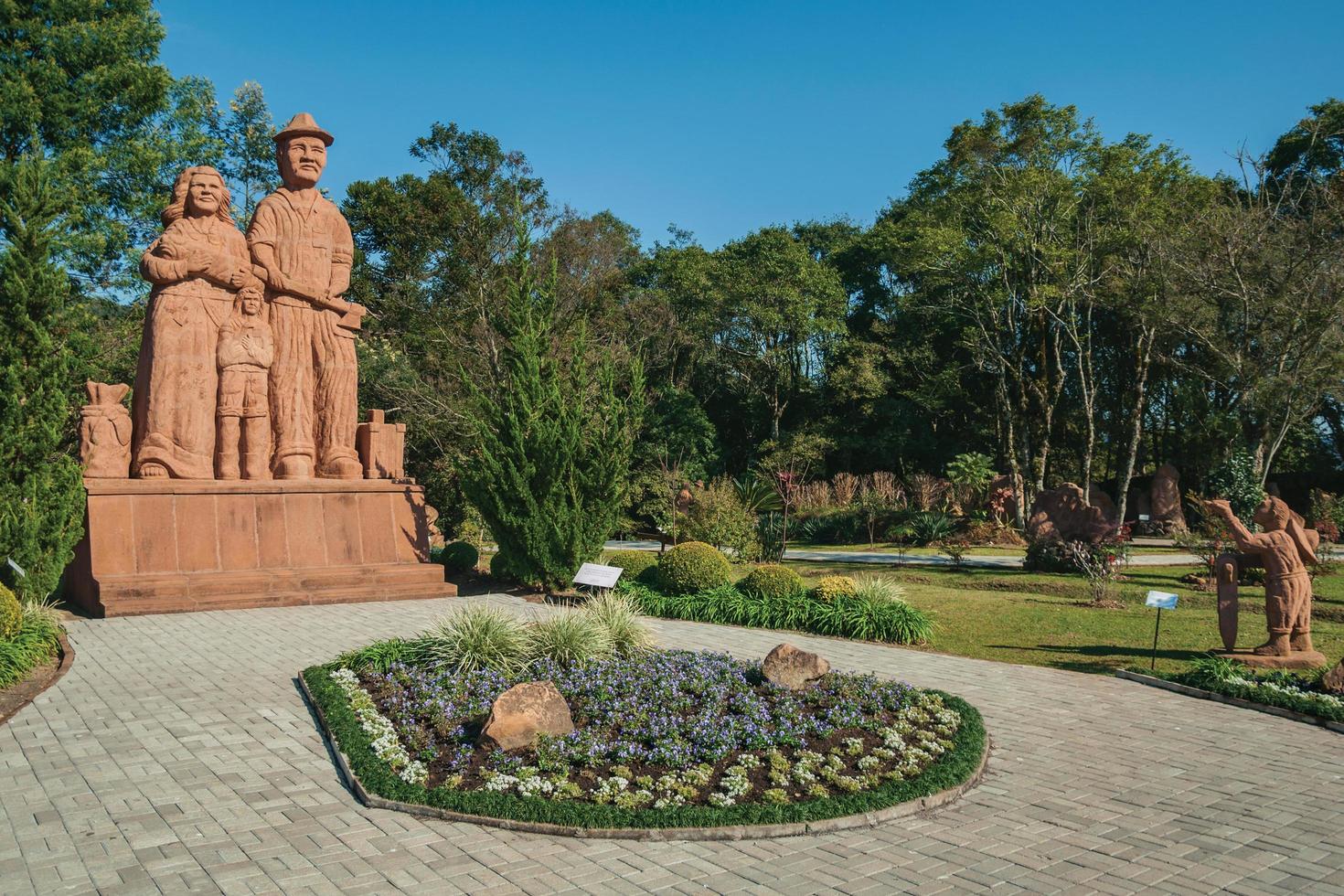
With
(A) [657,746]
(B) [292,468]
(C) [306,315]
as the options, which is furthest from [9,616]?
(A) [657,746]

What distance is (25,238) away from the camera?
11328mm

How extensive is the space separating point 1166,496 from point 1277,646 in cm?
2357

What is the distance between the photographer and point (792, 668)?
797 cm

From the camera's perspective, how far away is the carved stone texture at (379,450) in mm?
14844

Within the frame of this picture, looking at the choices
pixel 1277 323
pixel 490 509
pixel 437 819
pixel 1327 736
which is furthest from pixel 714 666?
pixel 1277 323

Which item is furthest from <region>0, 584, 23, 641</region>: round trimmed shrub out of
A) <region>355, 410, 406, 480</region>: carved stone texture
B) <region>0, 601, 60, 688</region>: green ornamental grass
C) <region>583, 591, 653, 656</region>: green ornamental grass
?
<region>355, 410, 406, 480</region>: carved stone texture

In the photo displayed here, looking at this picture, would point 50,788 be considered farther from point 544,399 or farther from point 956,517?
point 956,517

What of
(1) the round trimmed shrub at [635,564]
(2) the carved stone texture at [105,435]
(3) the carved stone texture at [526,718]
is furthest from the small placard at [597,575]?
(2) the carved stone texture at [105,435]

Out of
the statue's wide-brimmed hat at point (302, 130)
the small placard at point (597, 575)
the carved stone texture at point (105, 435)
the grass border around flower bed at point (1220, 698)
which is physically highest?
the statue's wide-brimmed hat at point (302, 130)

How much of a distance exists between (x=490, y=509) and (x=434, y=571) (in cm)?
130

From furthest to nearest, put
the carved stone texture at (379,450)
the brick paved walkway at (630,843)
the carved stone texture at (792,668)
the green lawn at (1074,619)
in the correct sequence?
1. the carved stone texture at (379,450)
2. the green lawn at (1074,619)
3. the carved stone texture at (792,668)
4. the brick paved walkway at (630,843)

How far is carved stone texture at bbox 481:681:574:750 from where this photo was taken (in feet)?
20.4

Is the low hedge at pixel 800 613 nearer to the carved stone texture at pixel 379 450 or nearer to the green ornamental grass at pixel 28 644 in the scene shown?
the carved stone texture at pixel 379 450

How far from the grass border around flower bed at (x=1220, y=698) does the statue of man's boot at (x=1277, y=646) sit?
1132 mm
